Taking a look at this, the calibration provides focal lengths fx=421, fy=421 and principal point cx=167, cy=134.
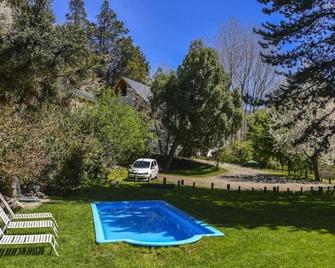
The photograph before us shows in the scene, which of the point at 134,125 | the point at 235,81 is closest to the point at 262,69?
the point at 235,81

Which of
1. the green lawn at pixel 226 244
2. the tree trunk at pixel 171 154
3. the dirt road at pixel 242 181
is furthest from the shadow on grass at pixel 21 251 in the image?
the tree trunk at pixel 171 154

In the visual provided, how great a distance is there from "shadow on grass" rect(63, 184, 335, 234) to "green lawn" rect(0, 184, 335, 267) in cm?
3

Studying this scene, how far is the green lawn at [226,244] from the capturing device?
27.9 feet

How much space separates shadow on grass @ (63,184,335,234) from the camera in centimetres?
1284

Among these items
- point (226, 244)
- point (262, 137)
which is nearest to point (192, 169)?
point (262, 137)

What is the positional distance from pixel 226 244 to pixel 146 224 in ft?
18.0

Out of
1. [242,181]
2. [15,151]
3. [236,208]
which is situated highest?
[15,151]

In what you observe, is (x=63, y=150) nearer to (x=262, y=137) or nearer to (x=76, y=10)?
(x=262, y=137)

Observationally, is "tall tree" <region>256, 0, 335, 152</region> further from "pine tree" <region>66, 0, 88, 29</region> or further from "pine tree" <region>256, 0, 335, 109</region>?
"pine tree" <region>66, 0, 88, 29</region>

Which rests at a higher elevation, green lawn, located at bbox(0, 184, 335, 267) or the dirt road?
the dirt road

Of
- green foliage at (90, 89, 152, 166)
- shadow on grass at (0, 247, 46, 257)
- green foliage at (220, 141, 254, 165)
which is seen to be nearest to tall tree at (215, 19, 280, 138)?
green foliage at (220, 141, 254, 165)

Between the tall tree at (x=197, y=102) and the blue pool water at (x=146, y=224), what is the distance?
2156 centimetres

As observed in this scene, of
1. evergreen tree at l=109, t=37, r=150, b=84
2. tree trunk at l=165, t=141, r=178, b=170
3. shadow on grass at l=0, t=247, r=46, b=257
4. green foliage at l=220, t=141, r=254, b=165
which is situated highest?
evergreen tree at l=109, t=37, r=150, b=84

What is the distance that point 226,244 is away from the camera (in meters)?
9.92
